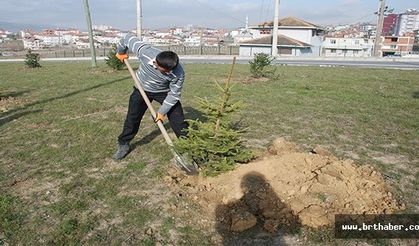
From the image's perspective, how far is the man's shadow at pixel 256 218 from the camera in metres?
3.34

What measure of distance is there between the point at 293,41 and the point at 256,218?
41161 millimetres

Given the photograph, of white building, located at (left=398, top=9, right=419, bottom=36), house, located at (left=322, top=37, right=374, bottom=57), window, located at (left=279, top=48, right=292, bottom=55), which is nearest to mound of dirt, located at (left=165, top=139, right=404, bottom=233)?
window, located at (left=279, top=48, right=292, bottom=55)

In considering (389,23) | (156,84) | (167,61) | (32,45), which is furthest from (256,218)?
(389,23)

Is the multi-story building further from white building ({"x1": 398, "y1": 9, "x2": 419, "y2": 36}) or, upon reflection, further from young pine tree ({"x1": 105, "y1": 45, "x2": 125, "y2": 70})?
young pine tree ({"x1": 105, "y1": 45, "x2": 125, "y2": 70})

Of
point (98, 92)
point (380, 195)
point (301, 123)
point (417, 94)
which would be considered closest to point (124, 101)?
point (98, 92)

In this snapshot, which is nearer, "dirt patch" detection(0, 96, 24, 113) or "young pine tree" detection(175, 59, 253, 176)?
"young pine tree" detection(175, 59, 253, 176)

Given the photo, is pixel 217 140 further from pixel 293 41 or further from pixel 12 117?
pixel 293 41

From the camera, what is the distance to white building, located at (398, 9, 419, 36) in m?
130

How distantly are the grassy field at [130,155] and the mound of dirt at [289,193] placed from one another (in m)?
0.28

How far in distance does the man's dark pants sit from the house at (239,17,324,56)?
37.6 meters

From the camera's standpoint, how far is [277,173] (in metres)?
3.98

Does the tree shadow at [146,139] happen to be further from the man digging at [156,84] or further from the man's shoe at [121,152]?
the man digging at [156,84]

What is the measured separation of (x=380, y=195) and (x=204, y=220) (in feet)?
6.81

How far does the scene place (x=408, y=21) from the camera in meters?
142
